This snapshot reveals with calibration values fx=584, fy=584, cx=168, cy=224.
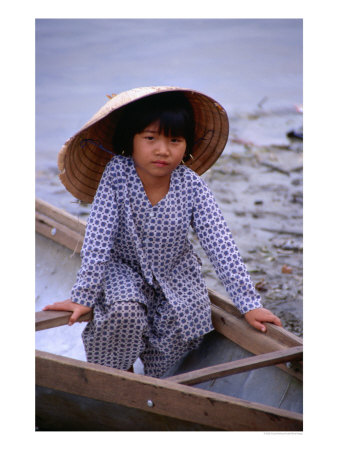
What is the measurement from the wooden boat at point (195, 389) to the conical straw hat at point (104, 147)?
483mm

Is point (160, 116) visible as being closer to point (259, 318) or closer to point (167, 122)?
point (167, 122)

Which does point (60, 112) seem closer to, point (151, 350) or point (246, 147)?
point (246, 147)

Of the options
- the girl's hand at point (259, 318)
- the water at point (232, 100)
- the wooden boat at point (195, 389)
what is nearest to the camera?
the wooden boat at point (195, 389)

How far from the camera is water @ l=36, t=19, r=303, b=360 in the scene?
3668mm

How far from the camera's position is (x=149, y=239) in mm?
1891

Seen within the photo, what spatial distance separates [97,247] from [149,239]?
19 centimetres

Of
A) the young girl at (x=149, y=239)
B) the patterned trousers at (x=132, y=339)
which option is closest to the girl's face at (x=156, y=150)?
the young girl at (x=149, y=239)

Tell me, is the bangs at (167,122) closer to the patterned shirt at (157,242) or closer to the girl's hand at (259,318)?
the patterned shirt at (157,242)

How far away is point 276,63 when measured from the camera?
559 centimetres

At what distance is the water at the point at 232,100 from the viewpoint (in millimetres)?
3668

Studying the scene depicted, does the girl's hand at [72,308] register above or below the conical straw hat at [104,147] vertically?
below

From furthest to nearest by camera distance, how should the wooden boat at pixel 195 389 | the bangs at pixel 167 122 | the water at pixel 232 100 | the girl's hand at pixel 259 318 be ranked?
1. the water at pixel 232 100
2. the girl's hand at pixel 259 318
3. the bangs at pixel 167 122
4. the wooden boat at pixel 195 389

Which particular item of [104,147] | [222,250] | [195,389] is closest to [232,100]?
[104,147]
